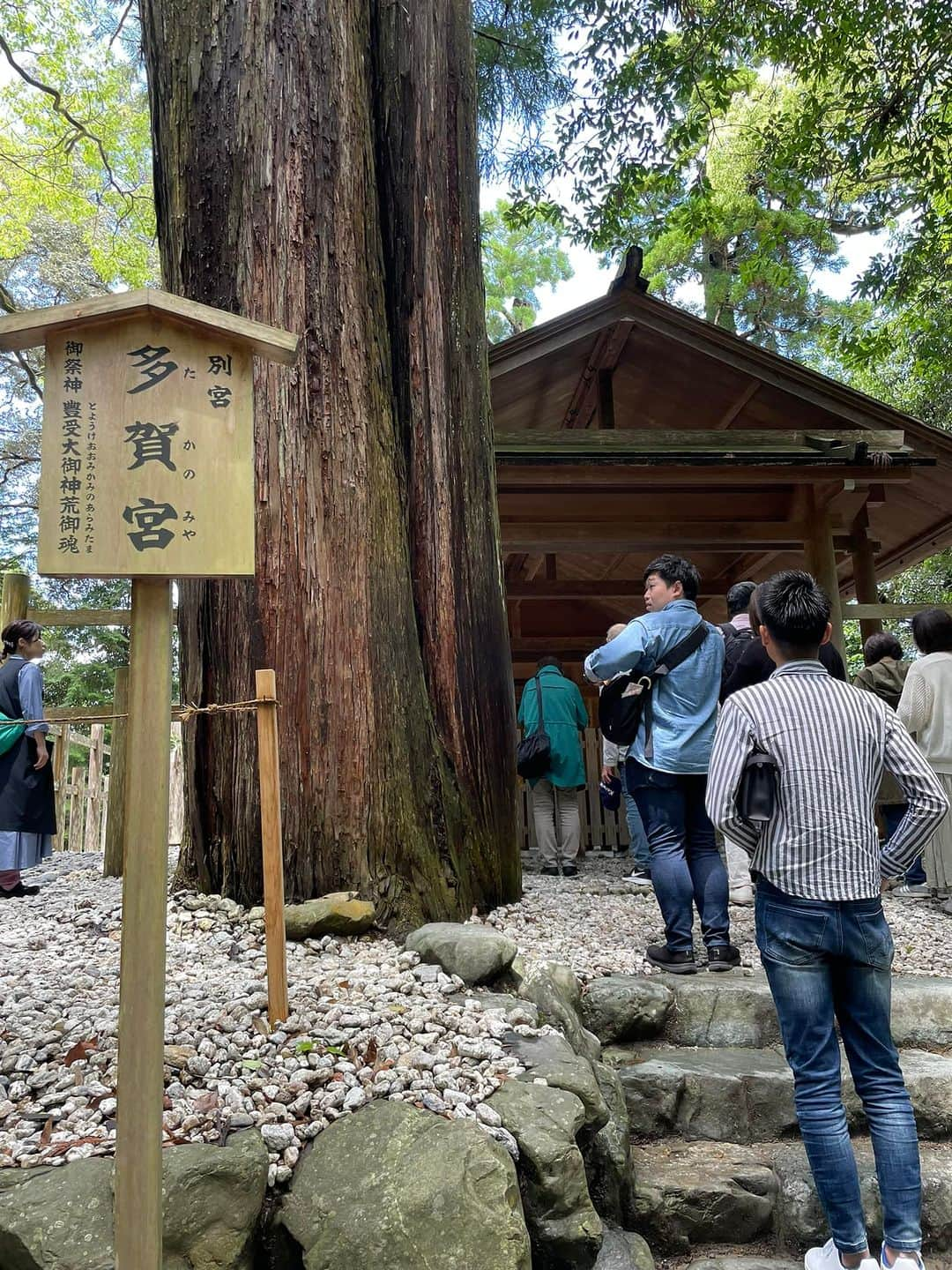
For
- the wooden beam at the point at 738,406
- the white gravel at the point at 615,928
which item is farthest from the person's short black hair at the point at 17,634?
the wooden beam at the point at 738,406

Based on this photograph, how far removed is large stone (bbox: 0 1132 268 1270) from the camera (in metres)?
1.81

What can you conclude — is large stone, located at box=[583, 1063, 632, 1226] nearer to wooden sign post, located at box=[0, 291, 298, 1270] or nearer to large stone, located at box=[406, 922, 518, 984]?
large stone, located at box=[406, 922, 518, 984]

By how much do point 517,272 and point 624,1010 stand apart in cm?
2440

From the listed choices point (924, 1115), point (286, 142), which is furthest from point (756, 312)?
point (924, 1115)

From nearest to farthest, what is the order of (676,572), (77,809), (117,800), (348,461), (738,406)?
(348,461)
(676,572)
(117,800)
(738,406)
(77,809)

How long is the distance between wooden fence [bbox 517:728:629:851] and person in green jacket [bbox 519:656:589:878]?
1.20 meters

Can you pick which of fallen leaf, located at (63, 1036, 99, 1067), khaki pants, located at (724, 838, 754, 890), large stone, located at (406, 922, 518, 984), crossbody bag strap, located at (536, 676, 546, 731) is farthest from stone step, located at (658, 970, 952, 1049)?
crossbody bag strap, located at (536, 676, 546, 731)

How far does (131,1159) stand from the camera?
1.78m

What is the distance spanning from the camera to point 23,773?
570 cm

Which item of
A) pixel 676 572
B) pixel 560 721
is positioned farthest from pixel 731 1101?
pixel 560 721

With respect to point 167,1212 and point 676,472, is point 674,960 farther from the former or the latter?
point 676,472

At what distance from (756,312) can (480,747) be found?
62.8 ft

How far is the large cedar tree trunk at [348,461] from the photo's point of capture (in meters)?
3.72

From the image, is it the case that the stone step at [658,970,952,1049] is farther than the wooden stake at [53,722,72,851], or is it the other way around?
the wooden stake at [53,722,72,851]
